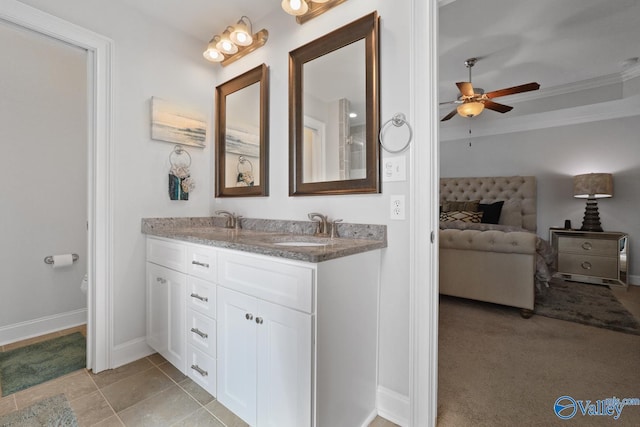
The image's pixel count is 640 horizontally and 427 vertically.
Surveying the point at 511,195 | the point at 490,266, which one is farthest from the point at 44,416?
the point at 511,195

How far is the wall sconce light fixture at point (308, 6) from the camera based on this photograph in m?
1.69

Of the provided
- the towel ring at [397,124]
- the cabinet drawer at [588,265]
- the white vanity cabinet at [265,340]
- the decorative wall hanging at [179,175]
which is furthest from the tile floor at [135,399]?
the cabinet drawer at [588,265]

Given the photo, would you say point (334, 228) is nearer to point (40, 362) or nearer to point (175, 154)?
point (175, 154)

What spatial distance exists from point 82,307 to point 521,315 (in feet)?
13.3

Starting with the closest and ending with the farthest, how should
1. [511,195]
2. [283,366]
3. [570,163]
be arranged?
[283,366] → [570,163] → [511,195]

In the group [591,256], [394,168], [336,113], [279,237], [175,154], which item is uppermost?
[336,113]

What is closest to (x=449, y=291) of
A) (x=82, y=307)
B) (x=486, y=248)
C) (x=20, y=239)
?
(x=486, y=248)

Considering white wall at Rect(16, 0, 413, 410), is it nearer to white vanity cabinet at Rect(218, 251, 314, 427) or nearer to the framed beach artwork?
the framed beach artwork

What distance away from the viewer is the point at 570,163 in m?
4.13

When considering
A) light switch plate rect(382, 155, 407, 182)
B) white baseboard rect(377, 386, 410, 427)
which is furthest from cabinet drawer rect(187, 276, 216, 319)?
light switch plate rect(382, 155, 407, 182)

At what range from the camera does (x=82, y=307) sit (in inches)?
101

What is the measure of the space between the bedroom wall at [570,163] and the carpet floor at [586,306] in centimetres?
88

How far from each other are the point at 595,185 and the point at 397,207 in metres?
3.82

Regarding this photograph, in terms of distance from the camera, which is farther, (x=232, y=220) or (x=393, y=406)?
(x=232, y=220)
